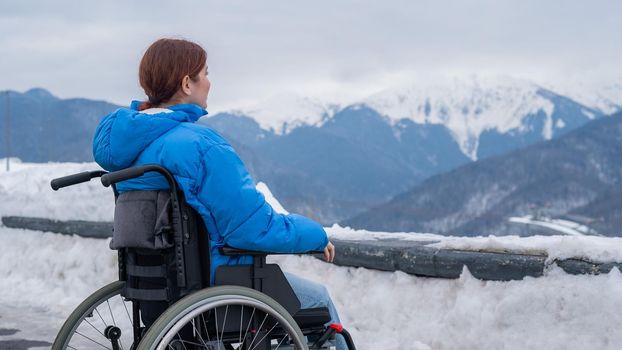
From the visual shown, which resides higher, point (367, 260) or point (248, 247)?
point (248, 247)

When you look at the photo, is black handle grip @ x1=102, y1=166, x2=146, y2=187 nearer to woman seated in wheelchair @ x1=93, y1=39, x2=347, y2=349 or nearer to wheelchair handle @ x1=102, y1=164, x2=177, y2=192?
wheelchair handle @ x1=102, y1=164, x2=177, y2=192

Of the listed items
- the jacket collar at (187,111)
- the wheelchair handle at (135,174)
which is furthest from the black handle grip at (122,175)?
the jacket collar at (187,111)

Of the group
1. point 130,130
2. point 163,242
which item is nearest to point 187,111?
point 130,130

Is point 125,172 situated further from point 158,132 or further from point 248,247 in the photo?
point 248,247

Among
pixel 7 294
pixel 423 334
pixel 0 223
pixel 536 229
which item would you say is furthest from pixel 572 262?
pixel 536 229

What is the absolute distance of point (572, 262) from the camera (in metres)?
4.09

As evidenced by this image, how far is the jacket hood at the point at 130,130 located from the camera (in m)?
2.63

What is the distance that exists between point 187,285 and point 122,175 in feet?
1.45

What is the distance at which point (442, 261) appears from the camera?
472 centimetres

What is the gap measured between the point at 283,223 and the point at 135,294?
1.97 ft

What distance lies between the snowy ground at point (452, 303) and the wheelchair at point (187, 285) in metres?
1.71

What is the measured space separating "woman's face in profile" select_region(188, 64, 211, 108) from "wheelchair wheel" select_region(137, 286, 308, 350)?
70cm

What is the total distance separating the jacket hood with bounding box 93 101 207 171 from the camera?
263 cm

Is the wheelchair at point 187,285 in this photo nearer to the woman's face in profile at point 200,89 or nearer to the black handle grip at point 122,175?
the black handle grip at point 122,175
